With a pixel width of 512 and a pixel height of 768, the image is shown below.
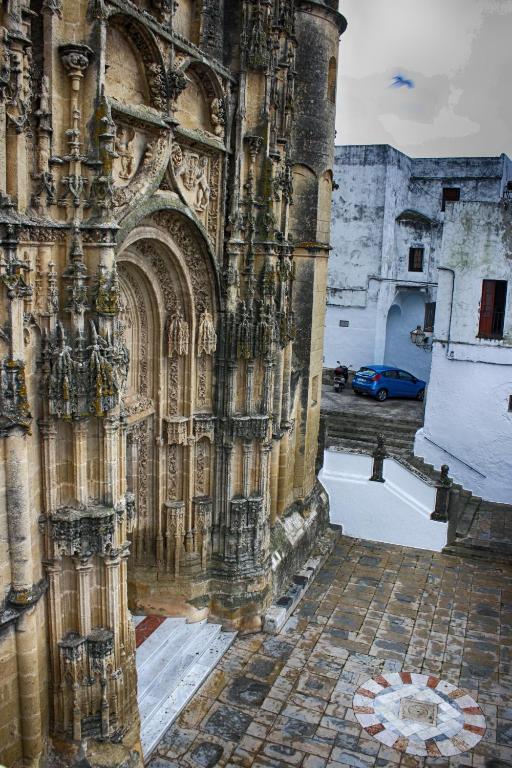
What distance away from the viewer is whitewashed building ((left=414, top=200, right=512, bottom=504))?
76.3ft

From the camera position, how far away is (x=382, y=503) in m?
20.3

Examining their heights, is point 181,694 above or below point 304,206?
below

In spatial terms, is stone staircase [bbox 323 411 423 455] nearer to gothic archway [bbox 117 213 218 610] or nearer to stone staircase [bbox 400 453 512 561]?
stone staircase [bbox 400 453 512 561]

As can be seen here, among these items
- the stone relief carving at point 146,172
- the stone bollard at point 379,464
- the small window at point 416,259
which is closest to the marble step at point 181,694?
the stone bollard at point 379,464

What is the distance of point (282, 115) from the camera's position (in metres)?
14.8

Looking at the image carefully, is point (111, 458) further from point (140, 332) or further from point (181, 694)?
point (181, 694)

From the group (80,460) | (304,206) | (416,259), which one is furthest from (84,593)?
(416,259)

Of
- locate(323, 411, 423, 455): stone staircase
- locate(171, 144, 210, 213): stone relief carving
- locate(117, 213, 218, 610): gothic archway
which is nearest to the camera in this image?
locate(171, 144, 210, 213): stone relief carving

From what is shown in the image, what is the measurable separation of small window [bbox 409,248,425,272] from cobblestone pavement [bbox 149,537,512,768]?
1681cm

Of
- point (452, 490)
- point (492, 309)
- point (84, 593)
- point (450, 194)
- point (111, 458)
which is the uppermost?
point (450, 194)

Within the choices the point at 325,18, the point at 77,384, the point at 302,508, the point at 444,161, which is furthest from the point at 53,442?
the point at 444,161

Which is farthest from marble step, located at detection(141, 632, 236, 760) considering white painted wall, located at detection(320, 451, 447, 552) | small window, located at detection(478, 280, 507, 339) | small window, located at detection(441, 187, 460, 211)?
small window, located at detection(441, 187, 460, 211)

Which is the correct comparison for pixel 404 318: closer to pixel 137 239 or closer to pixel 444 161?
pixel 444 161

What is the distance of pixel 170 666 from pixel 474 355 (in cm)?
1495
